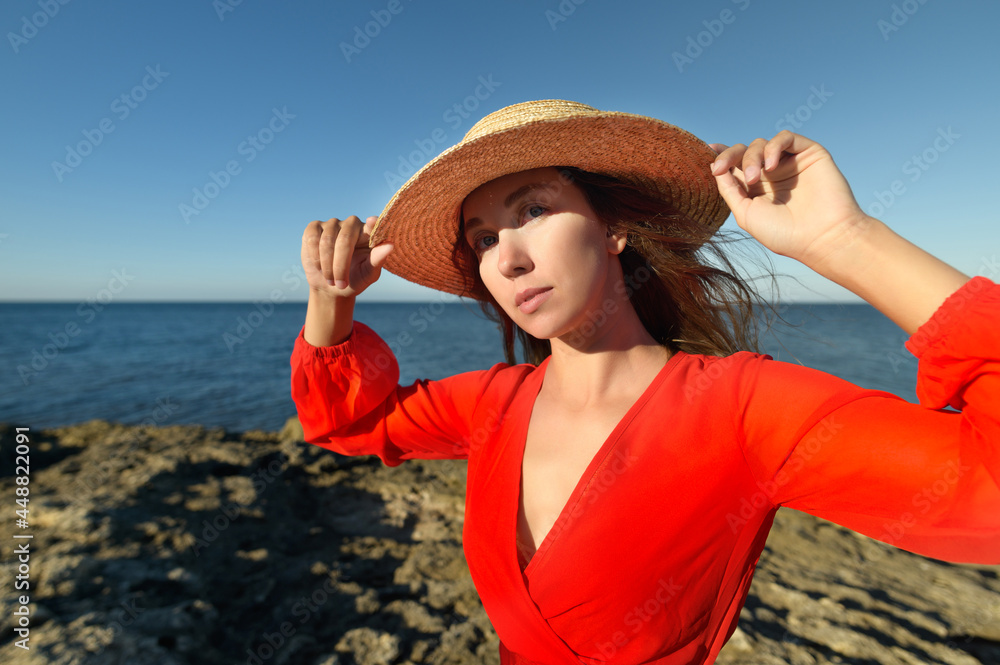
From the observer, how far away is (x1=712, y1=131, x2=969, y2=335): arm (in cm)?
94

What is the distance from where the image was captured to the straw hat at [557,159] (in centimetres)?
138

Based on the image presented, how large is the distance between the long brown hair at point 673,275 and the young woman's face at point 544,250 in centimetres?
Answer: 11

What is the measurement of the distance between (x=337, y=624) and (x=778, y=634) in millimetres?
2833

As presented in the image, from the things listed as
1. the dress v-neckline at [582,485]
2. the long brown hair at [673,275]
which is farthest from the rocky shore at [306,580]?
the long brown hair at [673,275]

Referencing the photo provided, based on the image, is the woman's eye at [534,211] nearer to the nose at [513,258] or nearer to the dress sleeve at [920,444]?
the nose at [513,258]

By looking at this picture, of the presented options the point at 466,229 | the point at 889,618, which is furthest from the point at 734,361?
the point at 889,618

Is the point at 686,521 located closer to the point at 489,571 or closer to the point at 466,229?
the point at 489,571

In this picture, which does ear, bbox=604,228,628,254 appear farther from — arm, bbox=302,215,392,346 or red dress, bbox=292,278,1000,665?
arm, bbox=302,215,392,346

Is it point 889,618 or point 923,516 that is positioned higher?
point 923,516

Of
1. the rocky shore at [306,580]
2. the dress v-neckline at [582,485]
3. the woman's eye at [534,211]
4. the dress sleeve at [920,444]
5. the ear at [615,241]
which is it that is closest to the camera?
the dress sleeve at [920,444]

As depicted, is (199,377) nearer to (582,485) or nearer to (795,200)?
(582,485)

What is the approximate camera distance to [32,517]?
3.26 metres

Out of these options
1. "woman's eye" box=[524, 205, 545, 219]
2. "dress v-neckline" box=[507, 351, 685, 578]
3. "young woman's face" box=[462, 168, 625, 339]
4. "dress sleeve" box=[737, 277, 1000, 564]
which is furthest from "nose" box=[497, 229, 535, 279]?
"dress sleeve" box=[737, 277, 1000, 564]

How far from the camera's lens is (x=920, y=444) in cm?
91
